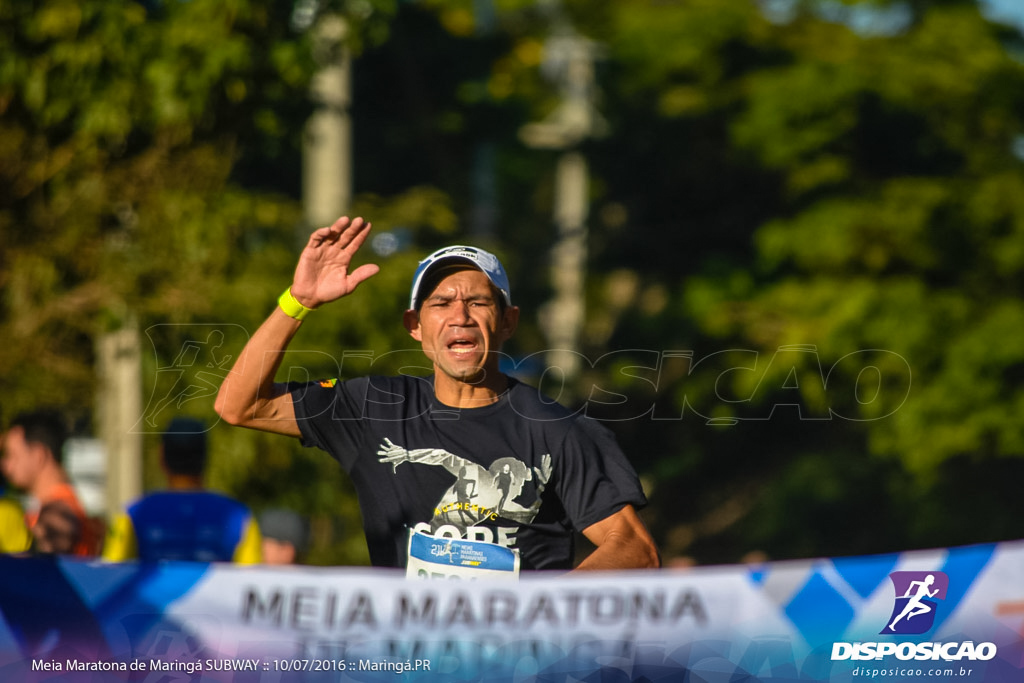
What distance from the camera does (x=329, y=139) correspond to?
11.8 metres

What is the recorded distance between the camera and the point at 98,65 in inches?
313

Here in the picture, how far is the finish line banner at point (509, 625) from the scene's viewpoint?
11.8 ft

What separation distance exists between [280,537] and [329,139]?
626 cm

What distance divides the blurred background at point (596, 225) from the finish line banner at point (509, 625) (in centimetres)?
409

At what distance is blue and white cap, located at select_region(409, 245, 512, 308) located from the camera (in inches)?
150

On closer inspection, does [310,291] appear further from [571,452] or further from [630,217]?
[630,217]

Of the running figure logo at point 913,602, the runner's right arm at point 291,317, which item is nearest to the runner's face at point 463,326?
the runner's right arm at point 291,317

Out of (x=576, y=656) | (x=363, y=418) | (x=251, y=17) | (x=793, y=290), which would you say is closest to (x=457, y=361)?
(x=363, y=418)

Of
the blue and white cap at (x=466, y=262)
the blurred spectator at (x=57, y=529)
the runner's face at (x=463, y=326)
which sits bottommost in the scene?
the blurred spectator at (x=57, y=529)

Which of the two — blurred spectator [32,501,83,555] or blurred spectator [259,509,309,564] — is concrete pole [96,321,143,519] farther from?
blurred spectator [32,501,83,555]

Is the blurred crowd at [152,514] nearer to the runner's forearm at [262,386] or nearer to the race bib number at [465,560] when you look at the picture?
the runner's forearm at [262,386]

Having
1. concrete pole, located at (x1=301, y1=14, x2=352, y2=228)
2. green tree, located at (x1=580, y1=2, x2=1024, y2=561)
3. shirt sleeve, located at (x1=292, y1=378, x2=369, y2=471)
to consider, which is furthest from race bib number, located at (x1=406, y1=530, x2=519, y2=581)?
green tree, located at (x1=580, y1=2, x2=1024, y2=561)

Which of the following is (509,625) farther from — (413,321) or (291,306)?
(291,306)

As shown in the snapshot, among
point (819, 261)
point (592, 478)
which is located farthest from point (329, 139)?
point (592, 478)
